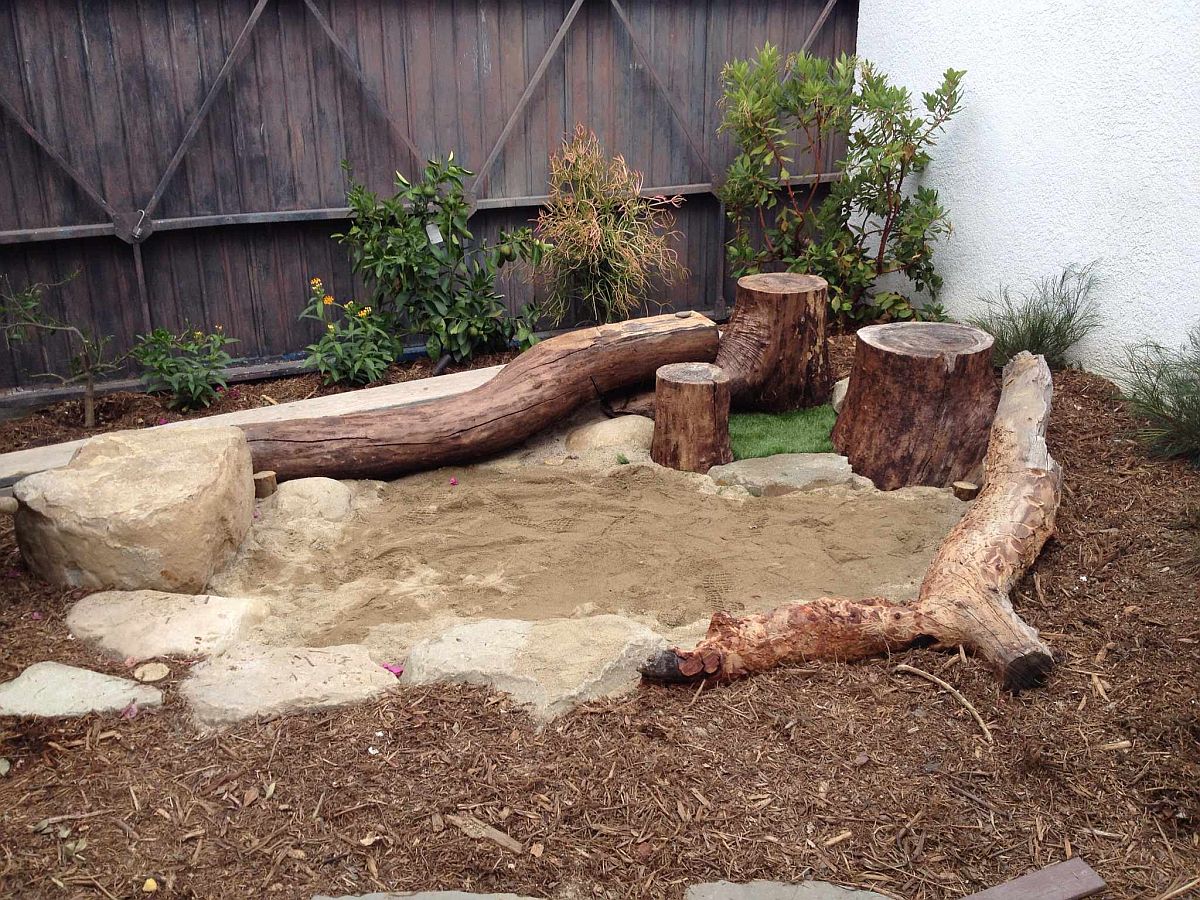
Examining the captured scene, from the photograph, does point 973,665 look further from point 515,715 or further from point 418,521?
point 418,521

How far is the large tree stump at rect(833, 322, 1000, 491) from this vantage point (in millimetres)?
4848

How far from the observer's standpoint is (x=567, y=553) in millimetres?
4215

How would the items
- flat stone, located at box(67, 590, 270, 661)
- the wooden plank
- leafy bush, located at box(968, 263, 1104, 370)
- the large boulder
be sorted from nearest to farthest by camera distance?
1. the wooden plank
2. flat stone, located at box(67, 590, 270, 661)
3. the large boulder
4. leafy bush, located at box(968, 263, 1104, 370)

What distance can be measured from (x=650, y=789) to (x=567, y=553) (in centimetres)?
165

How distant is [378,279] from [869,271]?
130 inches

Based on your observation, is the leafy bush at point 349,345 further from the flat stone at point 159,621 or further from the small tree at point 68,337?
the flat stone at point 159,621

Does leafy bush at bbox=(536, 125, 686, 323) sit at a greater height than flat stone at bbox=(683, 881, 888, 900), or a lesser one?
greater

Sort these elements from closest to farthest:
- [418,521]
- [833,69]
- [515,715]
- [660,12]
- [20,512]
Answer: [515,715], [20,512], [418,521], [660,12], [833,69]

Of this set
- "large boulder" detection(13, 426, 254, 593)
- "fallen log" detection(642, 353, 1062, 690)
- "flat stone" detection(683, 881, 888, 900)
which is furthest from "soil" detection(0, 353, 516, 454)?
"flat stone" detection(683, 881, 888, 900)

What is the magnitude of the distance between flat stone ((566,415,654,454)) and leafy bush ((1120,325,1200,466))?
2.49m

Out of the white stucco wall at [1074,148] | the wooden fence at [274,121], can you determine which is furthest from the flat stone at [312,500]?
the white stucco wall at [1074,148]

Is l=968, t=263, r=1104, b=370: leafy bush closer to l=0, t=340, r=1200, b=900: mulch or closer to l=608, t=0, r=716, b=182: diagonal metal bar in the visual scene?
l=608, t=0, r=716, b=182: diagonal metal bar

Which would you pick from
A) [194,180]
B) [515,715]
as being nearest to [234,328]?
[194,180]

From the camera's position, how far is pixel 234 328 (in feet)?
20.6
